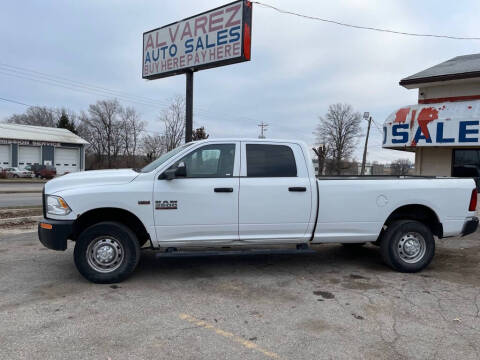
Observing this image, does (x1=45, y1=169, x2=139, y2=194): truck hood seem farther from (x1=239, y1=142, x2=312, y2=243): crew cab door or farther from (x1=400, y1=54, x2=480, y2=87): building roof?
(x1=400, y1=54, x2=480, y2=87): building roof

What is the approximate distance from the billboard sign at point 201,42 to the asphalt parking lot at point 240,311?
21.7ft

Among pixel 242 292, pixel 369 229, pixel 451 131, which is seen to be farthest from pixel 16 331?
pixel 451 131

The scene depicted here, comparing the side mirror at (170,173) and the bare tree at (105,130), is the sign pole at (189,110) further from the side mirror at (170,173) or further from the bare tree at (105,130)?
the bare tree at (105,130)

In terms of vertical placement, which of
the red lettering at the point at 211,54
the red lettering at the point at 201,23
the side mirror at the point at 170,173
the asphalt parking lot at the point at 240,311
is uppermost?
the red lettering at the point at 201,23

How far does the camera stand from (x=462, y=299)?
4.63 meters

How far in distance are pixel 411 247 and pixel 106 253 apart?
4457 millimetres

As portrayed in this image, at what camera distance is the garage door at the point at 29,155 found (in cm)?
4634

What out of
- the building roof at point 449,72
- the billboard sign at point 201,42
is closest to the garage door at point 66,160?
the billboard sign at point 201,42

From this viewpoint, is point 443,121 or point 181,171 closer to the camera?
point 181,171

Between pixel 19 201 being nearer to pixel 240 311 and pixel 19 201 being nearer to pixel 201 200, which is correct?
pixel 201 200

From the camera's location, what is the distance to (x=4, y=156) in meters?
45.0

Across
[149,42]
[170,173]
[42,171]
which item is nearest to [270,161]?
[170,173]

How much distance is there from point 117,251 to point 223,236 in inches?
56.4

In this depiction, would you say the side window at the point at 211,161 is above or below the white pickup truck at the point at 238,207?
above
